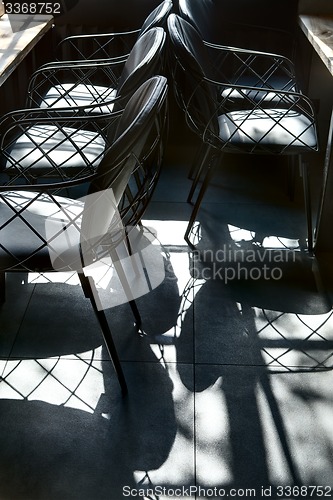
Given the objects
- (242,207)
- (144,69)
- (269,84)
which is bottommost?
(242,207)

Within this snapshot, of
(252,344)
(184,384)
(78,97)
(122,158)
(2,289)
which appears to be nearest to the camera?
(122,158)

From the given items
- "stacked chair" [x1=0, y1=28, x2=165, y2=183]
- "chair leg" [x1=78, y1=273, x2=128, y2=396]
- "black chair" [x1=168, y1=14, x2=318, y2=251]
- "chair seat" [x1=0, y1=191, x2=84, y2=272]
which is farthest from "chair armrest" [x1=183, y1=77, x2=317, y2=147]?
"chair leg" [x1=78, y1=273, x2=128, y2=396]

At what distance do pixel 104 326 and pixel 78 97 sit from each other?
1.26m

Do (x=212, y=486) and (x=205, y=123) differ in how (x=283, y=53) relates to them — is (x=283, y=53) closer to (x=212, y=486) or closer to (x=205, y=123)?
(x=205, y=123)

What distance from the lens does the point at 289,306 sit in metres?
2.43

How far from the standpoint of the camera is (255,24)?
11.1 ft

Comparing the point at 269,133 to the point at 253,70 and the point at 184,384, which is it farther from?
the point at 184,384

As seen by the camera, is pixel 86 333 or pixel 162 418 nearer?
pixel 162 418

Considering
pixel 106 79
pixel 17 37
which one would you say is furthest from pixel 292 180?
pixel 17 37

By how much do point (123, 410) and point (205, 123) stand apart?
1.14 metres

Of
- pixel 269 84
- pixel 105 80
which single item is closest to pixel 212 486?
pixel 269 84

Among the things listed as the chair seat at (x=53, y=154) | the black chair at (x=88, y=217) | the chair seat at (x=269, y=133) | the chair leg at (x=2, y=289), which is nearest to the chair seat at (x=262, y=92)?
the chair seat at (x=269, y=133)

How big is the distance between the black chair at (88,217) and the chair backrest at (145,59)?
18 centimetres

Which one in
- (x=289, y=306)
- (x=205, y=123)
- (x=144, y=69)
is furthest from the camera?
(x=205, y=123)
